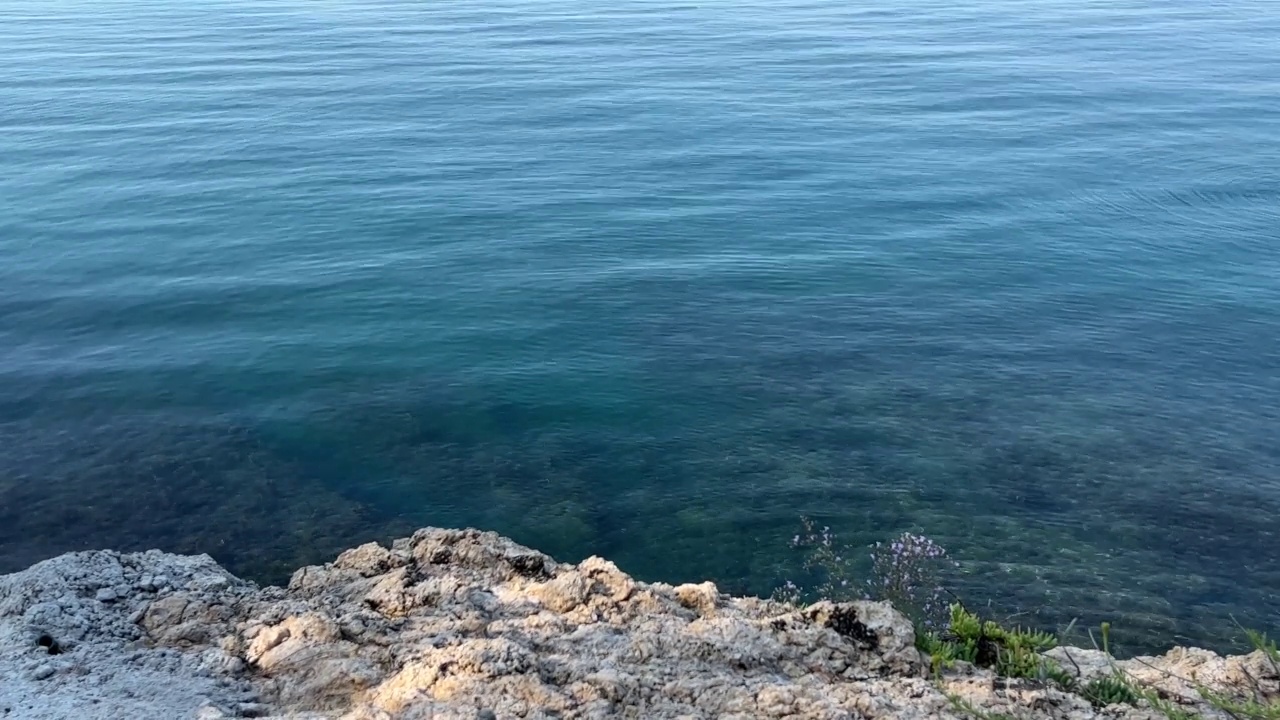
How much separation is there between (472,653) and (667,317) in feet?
44.8

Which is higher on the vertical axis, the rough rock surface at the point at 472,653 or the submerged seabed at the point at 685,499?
the rough rock surface at the point at 472,653

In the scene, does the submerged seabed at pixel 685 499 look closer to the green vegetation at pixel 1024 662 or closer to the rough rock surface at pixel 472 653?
the rough rock surface at pixel 472 653

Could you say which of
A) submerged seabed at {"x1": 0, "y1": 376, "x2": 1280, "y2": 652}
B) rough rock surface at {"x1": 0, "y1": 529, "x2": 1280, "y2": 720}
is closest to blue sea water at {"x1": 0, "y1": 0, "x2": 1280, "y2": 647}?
submerged seabed at {"x1": 0, "y1": 376, "x2": 1280, "y2": 652}

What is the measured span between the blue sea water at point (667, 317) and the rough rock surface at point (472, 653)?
436 centimetres

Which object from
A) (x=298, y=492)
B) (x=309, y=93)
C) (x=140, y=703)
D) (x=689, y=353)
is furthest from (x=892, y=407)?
(x=309, y=93)

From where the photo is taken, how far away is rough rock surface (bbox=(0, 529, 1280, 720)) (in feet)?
22.4

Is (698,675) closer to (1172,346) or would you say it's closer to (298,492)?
(298,492)

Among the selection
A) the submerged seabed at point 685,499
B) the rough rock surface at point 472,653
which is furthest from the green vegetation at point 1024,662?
the submerged seabed at point 685,499

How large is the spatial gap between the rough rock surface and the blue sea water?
436 centimetres

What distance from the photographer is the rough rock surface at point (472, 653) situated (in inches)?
269

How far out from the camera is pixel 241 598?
8664 mm

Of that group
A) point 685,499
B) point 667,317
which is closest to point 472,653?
point 685,499

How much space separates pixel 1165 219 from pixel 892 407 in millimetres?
11920

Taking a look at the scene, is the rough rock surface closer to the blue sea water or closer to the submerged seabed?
the submerged seabed
